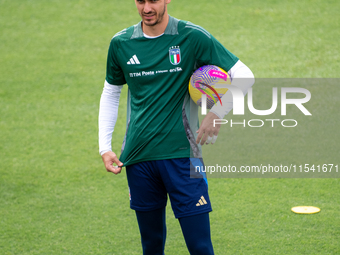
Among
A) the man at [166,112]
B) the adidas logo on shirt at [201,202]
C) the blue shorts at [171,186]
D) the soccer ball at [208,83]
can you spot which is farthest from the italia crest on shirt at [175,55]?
the adidas logo on shirt at [201,202]

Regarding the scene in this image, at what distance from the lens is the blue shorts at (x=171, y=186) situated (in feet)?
11.0

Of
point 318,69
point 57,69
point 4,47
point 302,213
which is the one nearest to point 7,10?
point 4,47

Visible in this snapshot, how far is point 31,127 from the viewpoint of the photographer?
802cm

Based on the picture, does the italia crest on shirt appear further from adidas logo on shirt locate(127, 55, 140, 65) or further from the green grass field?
the green grass field

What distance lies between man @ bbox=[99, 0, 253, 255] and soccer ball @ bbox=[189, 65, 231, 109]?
0.04 m

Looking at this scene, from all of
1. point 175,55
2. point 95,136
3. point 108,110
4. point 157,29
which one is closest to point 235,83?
point 175,55

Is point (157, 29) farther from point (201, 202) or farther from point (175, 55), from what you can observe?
point (201, 202)

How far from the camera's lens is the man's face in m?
3.22

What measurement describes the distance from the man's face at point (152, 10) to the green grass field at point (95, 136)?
7.72 feet

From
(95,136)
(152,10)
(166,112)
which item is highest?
(152,10)

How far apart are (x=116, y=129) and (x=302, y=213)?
11.4 ft

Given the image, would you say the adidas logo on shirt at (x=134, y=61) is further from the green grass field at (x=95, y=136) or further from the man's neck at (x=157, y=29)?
the green grass field at (x=95, y=136)

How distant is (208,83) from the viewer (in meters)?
3.28

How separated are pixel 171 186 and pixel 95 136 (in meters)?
4.48
